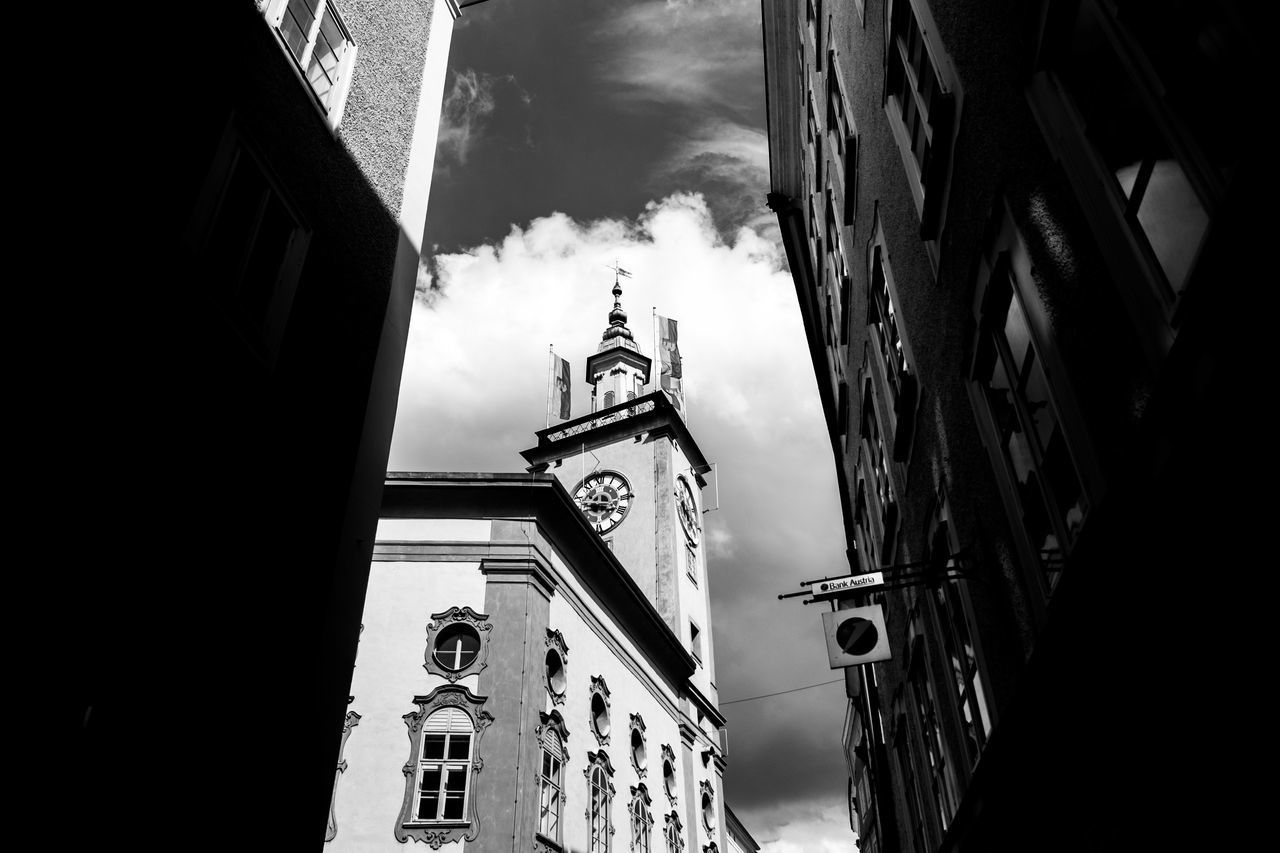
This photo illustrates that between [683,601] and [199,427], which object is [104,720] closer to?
[199,427]

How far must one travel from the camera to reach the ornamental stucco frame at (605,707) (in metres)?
Answer: 23.8

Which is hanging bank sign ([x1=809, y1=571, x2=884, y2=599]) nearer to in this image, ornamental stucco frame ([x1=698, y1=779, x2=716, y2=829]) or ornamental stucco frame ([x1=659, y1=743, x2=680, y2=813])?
ornamental stucco frame ([x1=659, y1=743, x2=680, y2=813])

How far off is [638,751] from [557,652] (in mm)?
6155

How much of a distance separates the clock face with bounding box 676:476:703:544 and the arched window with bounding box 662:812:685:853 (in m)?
12.1

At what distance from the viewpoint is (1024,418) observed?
689 centimetres

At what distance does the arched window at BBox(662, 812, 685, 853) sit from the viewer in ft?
92.0

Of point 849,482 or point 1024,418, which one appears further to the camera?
point 849,482

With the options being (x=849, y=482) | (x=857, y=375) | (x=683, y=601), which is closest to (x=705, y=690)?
(x=683, y=601)

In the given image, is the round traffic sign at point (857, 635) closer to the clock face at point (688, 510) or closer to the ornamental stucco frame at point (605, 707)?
the ornamental stucco frame at point (605, 707)

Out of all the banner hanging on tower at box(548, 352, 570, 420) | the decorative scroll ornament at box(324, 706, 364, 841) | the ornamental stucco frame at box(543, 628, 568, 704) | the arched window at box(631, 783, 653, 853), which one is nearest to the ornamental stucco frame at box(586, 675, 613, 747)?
the ornamental stucco frame at box(543, 628, 568, 704)

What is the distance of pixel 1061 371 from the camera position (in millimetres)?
5883

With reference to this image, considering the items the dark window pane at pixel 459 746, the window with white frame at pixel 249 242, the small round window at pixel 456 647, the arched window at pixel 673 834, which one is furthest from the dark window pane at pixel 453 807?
the window with white frame at pixel 249 242

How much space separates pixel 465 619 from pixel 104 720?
16.3 metres

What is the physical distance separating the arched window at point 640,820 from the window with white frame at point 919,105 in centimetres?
2070
